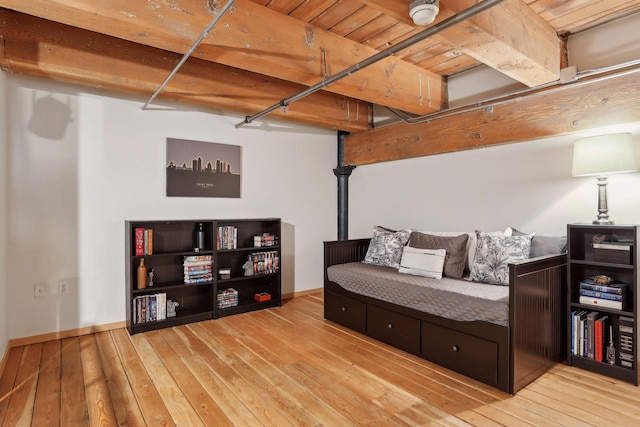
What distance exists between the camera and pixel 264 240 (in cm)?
434

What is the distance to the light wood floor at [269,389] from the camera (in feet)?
6.77

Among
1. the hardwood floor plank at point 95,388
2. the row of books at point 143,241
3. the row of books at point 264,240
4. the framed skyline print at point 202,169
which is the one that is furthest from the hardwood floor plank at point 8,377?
the row of books at point 264,240

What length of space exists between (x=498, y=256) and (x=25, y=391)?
3588mm

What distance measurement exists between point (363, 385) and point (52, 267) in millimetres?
2964

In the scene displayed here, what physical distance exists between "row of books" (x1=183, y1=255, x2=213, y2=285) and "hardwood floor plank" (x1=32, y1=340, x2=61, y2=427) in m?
1.23

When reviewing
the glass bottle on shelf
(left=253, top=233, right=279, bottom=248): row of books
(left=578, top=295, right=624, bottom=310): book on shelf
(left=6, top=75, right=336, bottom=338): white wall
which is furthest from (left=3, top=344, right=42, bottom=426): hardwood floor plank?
(left=578, top=295, right=624, bottom=310): book on shelf

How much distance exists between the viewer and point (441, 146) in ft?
12.5

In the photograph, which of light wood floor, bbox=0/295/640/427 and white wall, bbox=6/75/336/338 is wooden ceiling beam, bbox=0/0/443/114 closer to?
white wall, bbox=6/75/336/338

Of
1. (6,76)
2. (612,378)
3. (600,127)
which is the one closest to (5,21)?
(6,76)

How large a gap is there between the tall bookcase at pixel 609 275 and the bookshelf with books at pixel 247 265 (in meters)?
2.95

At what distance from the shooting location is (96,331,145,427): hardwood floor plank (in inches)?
81.1

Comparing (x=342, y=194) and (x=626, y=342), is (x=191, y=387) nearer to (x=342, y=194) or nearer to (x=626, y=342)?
(x=626, y=342)

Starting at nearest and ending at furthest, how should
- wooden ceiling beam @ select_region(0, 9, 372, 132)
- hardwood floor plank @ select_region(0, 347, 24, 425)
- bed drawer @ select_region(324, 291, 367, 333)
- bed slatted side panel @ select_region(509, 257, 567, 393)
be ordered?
hardwood floor plank @ select_region(0, 347, 24, 425)
bed slatted side panel @ select_region(509, 257, 567, 393)
wooden ceiling beam @ select_region(0, 9, 372, 132)
bed drawer @ select_region(324, 291, 367, 333)

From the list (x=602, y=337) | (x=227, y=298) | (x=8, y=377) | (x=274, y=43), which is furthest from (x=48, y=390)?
(x=602, y=337)
